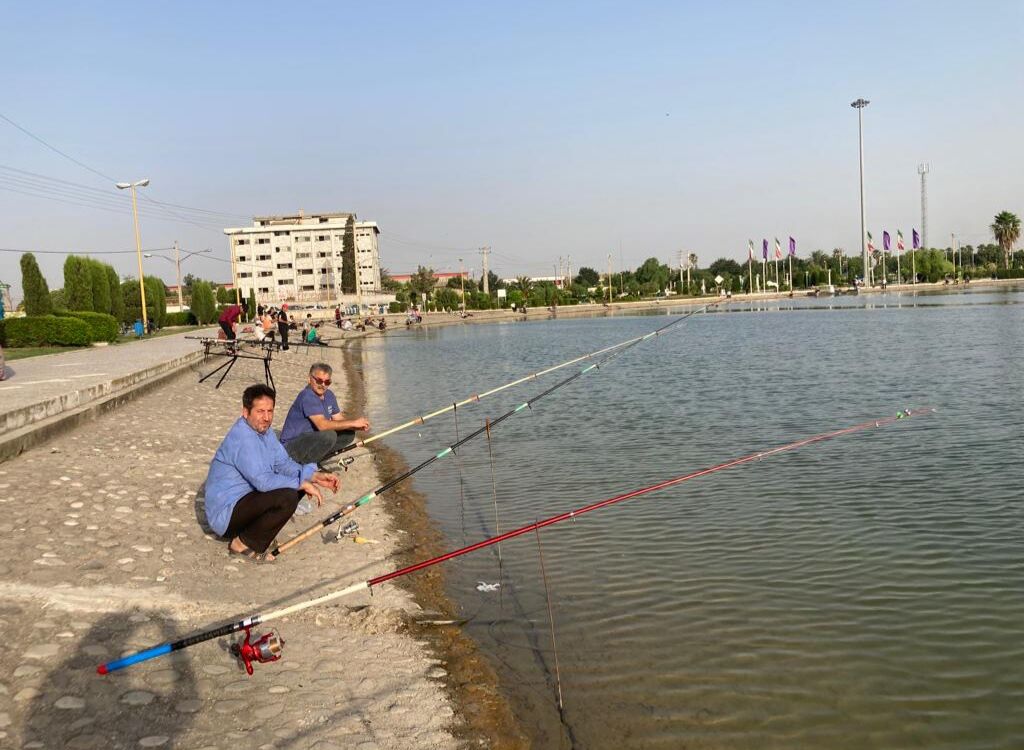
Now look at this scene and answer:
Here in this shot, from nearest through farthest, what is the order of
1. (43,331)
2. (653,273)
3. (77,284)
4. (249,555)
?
(249,555), (43,331), (77,284), (653,273)

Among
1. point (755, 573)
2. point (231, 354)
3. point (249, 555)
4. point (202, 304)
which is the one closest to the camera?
point (249, 555)

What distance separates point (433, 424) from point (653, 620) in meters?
10.5

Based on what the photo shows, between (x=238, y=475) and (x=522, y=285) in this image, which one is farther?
(x=522, y=285)

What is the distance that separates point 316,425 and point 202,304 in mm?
60975

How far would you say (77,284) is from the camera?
38250 mm

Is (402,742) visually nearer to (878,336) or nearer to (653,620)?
(653,620)

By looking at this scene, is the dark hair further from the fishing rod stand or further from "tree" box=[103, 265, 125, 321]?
"tree" box=[103, 265, 125, 321]

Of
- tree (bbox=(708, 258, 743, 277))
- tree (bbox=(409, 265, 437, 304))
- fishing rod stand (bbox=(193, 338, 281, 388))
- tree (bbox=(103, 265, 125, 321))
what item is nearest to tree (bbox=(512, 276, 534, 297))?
tree (bbox=(409, 265, 437, 304))

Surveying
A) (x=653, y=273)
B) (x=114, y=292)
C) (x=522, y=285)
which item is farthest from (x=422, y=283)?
(x=114, y=292)

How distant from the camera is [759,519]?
881 centimetres

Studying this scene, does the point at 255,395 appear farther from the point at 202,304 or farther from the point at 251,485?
the point at 202,304

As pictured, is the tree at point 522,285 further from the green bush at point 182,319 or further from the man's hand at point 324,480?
the man's hand at point 324,480

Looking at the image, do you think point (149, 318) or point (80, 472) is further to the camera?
point (149, 318)

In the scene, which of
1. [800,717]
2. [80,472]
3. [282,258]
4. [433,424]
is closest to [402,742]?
[800,717]
